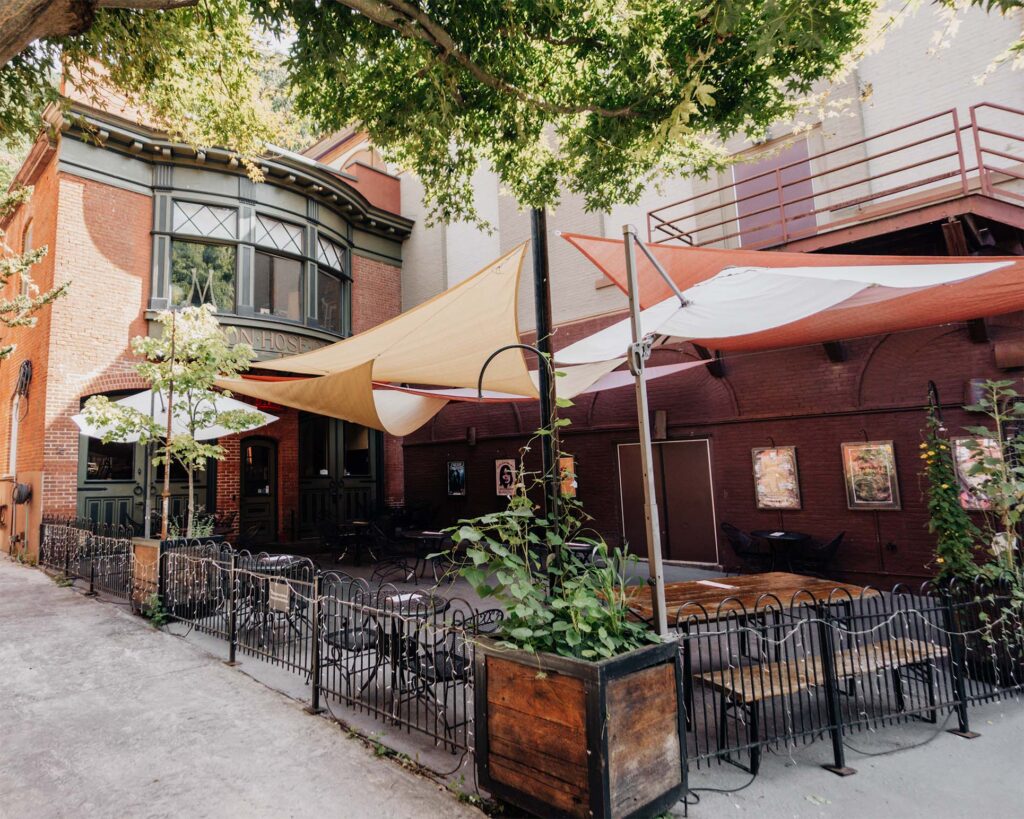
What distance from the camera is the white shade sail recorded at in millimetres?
4395

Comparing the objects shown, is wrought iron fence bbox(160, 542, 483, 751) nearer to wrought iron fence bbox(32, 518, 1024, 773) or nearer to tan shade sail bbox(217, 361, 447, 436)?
wrought iron fence bbox(32, 518, 1024, 773)

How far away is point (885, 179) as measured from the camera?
8609mm

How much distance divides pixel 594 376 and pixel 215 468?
8.21m

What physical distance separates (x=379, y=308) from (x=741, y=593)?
12.4m

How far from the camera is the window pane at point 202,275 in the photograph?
37.3 ft

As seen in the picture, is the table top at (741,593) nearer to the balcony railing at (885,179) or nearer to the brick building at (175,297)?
the balcony railing at (885,179)

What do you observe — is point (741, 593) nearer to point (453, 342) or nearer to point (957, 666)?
point (957, 666)

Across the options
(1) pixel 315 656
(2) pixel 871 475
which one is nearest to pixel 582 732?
(1) pixel 315 656

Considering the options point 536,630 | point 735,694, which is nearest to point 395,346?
point 536,630

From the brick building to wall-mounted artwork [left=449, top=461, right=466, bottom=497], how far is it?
1.94 meters

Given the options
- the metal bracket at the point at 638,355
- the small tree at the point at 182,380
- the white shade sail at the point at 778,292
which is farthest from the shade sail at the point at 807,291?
the small tree at the point at 182,380

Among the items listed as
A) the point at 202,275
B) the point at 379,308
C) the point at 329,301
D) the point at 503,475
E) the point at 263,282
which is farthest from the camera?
the point at 379,308

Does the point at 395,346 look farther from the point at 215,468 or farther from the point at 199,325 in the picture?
the point at 215,468

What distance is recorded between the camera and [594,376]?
812 centimetres
